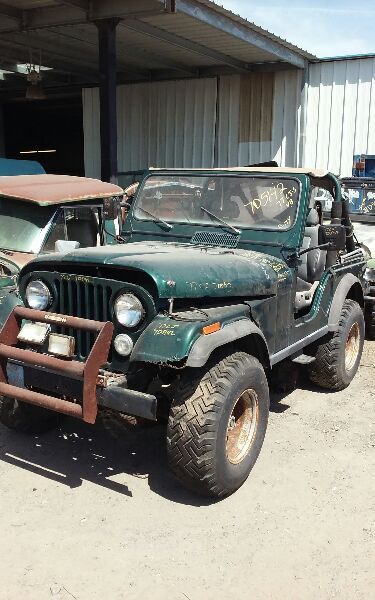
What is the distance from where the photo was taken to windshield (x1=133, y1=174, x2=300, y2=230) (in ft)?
14.9

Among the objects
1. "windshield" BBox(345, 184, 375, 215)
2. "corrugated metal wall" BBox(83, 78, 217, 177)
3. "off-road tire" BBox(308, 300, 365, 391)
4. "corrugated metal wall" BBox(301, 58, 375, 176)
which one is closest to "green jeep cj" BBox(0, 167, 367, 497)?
"off-road tire" BBox(308, 300, 365, 391)

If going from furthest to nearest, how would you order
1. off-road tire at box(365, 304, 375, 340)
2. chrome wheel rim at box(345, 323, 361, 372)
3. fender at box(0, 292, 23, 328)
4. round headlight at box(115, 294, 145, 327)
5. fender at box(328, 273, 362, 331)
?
1. off-road tire at box(365, 304, 375, 340)
2. chrome wheel rim at box(345, 323, 361, 372)
3. fender at box(328, 273, 362, 331)
4. fender at box(0, 292, 23, 328)
5. round headlight at box(115, 294, 145, 327)

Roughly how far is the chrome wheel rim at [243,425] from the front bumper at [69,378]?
2.46 ft

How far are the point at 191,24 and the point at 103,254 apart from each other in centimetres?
769

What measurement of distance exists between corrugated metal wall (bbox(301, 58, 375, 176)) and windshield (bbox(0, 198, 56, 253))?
7.76m

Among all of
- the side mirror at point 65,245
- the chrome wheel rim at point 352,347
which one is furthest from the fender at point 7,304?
the chrome wheel rim at point 352,347

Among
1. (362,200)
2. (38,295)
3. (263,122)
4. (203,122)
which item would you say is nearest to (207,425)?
(38,295)

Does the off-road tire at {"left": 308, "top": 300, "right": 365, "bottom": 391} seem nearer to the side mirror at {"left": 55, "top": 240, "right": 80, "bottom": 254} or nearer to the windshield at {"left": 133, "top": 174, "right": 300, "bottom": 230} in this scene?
the windshield at {"left": 133, "top": 174, "right": 300, "bottom": 230}

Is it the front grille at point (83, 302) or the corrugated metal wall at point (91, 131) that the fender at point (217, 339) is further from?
the corrugated metal wall at point (91, 131)

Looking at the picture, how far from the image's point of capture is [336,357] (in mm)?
5137

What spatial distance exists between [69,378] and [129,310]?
50cm

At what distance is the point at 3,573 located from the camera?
286 cm

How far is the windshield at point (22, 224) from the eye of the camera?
609 cm

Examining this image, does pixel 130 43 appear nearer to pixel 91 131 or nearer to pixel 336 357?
pixel 91 131
